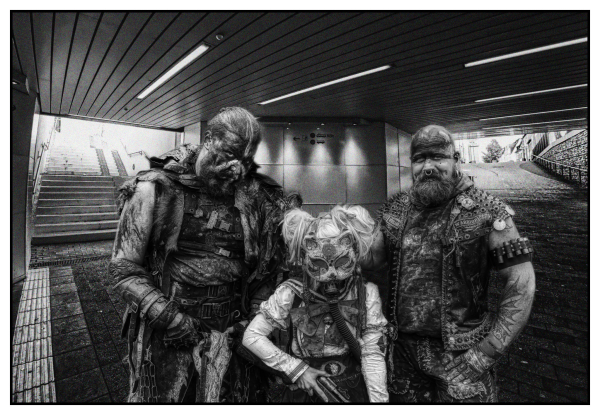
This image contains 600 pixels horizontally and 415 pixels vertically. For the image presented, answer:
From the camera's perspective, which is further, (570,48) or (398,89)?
(398,89)

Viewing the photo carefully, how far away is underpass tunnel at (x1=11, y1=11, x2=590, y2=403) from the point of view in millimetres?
2322

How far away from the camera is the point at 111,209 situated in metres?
9.81

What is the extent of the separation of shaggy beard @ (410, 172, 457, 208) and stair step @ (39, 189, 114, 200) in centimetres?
1124

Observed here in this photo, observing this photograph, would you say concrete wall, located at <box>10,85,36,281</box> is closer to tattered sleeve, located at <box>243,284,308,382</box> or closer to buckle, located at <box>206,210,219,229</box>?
buckle, located at <box>206,210,219,229</box>

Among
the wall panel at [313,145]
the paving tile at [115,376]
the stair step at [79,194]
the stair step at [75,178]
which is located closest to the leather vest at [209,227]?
the paving tile at [115,376]

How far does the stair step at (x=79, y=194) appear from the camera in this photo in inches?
343

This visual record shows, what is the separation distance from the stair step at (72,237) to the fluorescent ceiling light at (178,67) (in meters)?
5.71

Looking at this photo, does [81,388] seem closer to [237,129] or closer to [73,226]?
[237,129]

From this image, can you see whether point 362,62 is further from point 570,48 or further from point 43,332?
point 43,332

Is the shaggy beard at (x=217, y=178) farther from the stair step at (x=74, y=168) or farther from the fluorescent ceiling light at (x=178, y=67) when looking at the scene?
the stair step at (x=74, y=168)

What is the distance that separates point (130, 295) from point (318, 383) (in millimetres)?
1029

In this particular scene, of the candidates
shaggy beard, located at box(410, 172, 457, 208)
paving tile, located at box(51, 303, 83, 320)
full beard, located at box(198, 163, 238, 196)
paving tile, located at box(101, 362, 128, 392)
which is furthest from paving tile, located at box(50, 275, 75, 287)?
shaggy beard, located at box(410, 172, 457, 208)

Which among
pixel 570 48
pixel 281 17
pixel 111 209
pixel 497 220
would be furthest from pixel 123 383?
pixel 111 209

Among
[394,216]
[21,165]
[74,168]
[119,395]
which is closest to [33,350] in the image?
[119,395]
